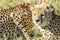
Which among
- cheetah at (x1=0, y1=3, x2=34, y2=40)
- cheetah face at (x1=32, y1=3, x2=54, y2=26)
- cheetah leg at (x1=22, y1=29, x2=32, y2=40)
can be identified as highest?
cheetah face at (x1=32, y1=3, x2=54, y2=26)

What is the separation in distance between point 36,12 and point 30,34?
59cm

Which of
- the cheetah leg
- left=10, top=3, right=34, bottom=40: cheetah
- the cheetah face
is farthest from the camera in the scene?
left=10, top=3, right=34, bottom=40: cheetah

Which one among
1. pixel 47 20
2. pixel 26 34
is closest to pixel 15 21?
pixel 26 34

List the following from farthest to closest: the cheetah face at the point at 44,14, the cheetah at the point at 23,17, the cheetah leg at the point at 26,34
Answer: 1. the cheetah at the point at 23,17
2. the cheetah leg at the point at 26,34
3. the cheetah face at the point at 44,14

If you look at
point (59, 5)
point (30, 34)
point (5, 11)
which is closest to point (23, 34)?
point (30, 34)

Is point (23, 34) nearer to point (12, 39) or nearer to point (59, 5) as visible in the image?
point (12, 39)

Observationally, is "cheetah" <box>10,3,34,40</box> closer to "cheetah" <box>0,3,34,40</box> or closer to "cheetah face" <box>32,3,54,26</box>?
"cheetah" <box>0,3,34,40</box>

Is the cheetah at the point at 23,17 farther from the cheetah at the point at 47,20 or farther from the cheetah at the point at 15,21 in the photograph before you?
the cheetah at the point at 47,20

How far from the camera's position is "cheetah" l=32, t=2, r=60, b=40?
6098mm

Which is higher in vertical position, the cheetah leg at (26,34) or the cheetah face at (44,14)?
the cheetah face at (44,14)

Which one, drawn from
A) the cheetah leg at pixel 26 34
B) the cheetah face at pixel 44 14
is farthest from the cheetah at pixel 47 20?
the cheetah leg at pixel 26 34

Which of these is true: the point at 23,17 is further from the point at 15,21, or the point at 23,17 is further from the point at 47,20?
the point at 47,20

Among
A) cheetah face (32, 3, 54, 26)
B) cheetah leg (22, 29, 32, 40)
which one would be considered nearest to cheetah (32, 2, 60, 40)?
cheetah face (32, 3, 54, 26)

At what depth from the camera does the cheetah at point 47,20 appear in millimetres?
6098
